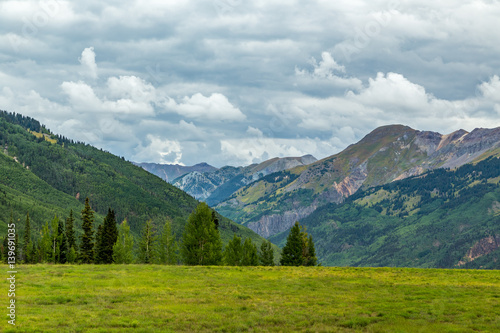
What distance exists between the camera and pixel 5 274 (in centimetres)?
5019

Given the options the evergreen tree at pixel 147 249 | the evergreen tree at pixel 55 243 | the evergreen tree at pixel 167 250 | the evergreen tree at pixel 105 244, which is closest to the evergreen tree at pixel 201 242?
the evergreen tree at pixel 147 249

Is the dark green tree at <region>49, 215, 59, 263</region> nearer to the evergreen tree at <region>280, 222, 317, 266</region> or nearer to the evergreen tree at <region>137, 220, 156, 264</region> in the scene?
the evergreen tree at <region>137, 220, 156, 264</region>

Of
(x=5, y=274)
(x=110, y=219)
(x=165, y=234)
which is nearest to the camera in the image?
(x=5, y=274)

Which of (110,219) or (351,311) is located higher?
(110,219)

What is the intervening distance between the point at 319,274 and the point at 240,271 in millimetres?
11365

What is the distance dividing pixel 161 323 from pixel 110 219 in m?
69.9

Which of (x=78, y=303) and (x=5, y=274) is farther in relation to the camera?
(x=5, y=274)

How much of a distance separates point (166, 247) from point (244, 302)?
2917 inches

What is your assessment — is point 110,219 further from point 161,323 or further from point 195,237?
point 161,323

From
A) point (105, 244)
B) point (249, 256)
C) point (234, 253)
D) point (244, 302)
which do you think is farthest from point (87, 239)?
point (244, 302)

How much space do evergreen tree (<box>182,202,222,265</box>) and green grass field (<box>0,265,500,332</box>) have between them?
29.4m

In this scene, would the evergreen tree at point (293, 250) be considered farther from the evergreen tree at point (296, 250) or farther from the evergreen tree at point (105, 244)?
the evergreen tree at point (105, 244)

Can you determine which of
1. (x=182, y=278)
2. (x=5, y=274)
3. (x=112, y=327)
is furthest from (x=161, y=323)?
(x=5, y=274)

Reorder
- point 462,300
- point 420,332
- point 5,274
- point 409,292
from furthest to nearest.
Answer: point 5,274 < point 409,292 < point 462,300 < point 420,332
